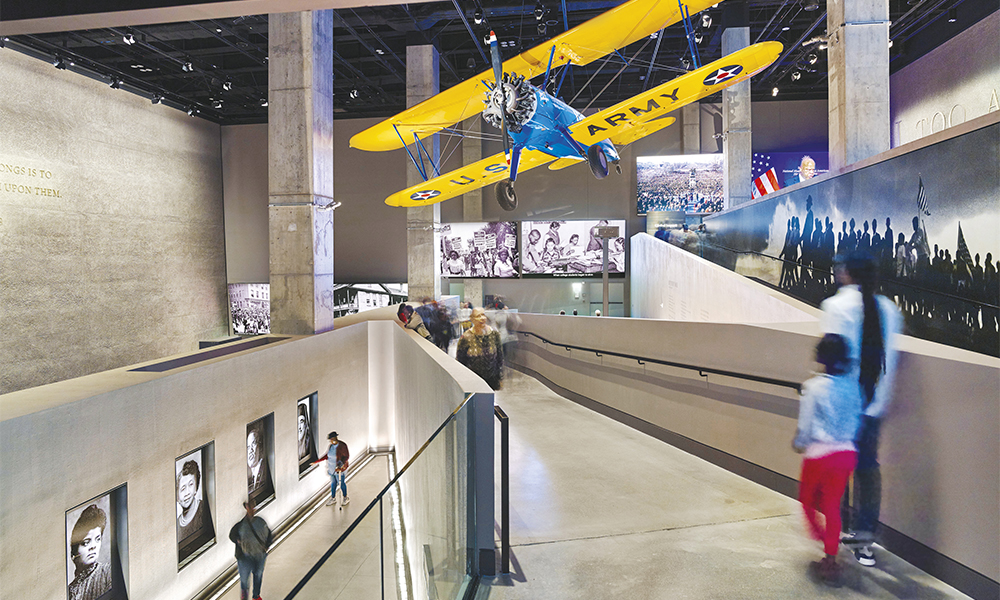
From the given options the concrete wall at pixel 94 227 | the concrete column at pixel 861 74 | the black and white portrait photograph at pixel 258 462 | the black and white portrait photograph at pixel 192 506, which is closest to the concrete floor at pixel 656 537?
the black and white portrait photograph at pixel 192 506

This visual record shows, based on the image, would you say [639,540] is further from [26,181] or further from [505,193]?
[26,181]

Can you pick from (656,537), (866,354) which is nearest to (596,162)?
(866,354)

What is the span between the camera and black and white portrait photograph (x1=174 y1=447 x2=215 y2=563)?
241 inches

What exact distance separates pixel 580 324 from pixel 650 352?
7.82 ft

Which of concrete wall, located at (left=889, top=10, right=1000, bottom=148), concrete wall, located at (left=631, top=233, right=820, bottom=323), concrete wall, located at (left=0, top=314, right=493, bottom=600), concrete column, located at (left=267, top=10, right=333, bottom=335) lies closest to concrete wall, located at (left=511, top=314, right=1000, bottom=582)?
concrete wall, located at (left=631, top=233, right=820, bottom=323)

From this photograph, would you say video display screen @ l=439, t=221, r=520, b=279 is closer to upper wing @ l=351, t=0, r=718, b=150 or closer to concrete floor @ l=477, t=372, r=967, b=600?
upper wing @ l=351, t=0, r=718, b=150

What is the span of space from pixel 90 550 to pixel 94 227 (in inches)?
526

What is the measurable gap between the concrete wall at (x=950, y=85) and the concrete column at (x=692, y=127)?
18.7 ft

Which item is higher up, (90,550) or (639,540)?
(639,540)

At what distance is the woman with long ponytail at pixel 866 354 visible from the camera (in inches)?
109

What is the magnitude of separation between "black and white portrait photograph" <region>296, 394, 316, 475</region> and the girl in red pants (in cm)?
748

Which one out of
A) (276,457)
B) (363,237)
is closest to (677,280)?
(276,457)

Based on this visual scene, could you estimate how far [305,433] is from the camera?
879 centimetres

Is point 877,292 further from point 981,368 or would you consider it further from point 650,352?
point 650,352
